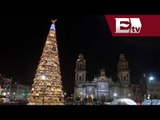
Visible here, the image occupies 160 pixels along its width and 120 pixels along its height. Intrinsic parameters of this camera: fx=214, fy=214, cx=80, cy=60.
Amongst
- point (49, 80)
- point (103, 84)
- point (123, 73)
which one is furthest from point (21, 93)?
point (103, 84)

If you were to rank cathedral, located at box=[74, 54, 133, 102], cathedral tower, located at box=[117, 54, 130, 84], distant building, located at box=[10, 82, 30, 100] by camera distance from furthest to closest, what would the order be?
cathedral, located at box=[74, 54, 133, 102] < cathedral tower, located at box=[117, 54, 130, 84] < distant building, located at box=[10, 82, 30, 100]

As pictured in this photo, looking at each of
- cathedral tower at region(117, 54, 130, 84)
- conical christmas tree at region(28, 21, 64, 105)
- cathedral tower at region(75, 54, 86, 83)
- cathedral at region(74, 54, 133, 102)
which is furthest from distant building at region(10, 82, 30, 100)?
cathedral tower at region(117, 54, 130, 84)

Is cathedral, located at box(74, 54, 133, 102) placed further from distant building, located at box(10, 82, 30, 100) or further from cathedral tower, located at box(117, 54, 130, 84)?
distant building, located at box(10, 82, 30, 100)

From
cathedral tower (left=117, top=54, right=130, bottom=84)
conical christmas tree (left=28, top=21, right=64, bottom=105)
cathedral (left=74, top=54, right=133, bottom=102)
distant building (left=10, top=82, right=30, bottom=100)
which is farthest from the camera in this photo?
cathedral (left=74, top=54, right=133, bottom=102)

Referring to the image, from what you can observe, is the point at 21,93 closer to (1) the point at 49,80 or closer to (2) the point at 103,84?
(1) the point at 49,80

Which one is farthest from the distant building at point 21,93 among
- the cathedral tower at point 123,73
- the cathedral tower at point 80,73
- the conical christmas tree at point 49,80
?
the cathedral tower at point 123,73

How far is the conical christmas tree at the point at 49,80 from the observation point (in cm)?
1022

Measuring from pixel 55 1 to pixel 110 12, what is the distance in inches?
43.7

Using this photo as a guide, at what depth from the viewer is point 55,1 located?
13.8 feet

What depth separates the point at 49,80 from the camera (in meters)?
10.8

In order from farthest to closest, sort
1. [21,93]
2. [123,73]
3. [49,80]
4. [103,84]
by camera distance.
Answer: [103,84] → [123,73] → [21,93] → [49,80]

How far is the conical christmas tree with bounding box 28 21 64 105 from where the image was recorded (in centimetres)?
1022

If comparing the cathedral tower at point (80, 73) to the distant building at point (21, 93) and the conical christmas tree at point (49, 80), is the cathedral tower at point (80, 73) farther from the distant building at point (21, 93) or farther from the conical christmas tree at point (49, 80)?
the conical christmas tree at point (49, 80)
